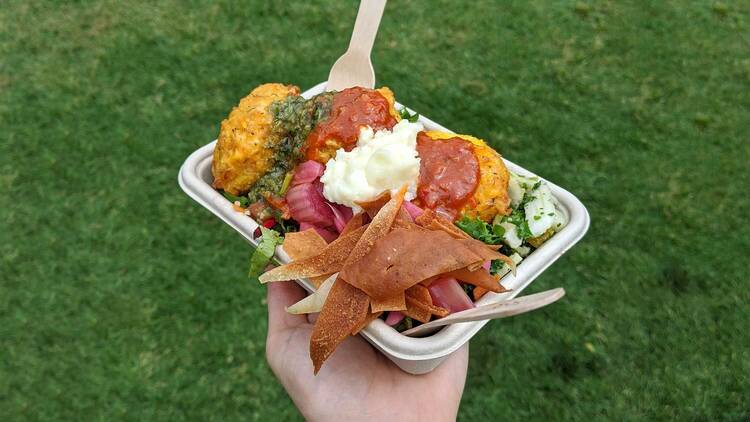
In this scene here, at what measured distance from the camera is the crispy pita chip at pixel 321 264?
1.90m

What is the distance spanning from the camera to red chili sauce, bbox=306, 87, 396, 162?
2160 millimetres

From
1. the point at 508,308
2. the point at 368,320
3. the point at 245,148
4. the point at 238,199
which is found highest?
the point at 508,308

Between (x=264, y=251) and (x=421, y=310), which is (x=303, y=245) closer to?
(x=264, y=251)

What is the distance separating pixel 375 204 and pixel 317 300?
1.20 feet

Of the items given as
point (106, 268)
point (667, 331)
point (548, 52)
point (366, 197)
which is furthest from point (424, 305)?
point (548, 52)

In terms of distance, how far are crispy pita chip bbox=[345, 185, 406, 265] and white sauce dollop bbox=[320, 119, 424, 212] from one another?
15cm

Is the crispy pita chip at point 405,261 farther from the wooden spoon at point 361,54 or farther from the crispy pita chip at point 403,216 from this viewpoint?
the wooden spoon at point 361,54

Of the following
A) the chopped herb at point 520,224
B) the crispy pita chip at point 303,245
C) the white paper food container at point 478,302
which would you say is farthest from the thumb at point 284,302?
the chopped herb at point 520,224

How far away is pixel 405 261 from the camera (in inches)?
69.6

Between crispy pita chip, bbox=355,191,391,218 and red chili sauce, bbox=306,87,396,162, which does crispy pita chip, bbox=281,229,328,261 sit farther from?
red chili sauce, bbox=306,87,396,162

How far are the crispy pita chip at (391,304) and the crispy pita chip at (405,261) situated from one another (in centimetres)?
2

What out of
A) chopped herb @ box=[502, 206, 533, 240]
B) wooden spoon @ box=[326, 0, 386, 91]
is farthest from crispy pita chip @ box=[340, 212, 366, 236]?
wooden spoon @ box=[326, 0, 386, 91]

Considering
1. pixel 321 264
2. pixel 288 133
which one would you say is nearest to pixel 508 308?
pixel 321 264

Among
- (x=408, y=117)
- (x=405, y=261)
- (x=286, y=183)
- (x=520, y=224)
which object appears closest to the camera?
(x=405, y=261)
